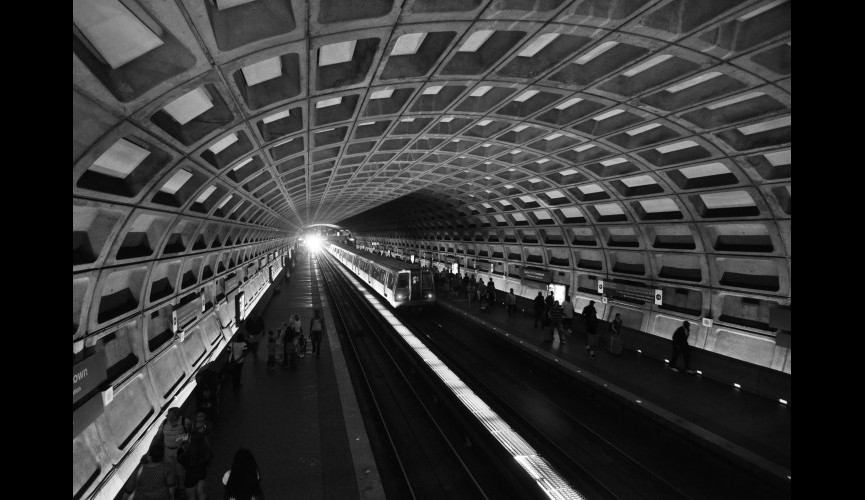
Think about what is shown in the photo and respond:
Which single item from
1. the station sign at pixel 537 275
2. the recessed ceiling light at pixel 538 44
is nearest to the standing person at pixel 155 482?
the recessed ceiling light at pixel 538 44

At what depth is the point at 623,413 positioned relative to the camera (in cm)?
1016

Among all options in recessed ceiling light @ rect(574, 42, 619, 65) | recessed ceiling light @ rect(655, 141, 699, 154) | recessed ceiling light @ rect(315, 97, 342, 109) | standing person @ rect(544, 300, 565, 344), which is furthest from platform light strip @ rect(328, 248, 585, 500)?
recessed ceiling light @ rect(655, 141, 699, 154)

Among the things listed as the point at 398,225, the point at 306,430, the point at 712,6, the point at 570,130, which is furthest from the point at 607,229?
the point at 398,225

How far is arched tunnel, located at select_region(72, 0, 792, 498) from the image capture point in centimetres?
489

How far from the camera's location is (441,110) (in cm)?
941

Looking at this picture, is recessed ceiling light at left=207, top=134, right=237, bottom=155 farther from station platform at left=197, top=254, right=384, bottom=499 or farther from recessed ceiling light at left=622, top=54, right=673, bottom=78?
recessed ceiling light at left=622, top=54, right=673, bottom=78

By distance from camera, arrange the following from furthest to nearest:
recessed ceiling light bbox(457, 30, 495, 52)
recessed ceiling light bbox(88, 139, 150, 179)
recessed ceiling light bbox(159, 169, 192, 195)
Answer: recessed ceiling light bbox(159, 169, 192, 195)
recessed ceiling light bbox(457, 30, 495, 52)
recessed ceiling light bbox(88, 139, 150, 179)

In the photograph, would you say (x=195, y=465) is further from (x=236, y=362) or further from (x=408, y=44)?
(x=408, y=44)

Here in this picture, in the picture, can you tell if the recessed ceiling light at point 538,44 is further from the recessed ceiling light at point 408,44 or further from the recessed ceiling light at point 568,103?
the recessed ceiling light at point 568,103

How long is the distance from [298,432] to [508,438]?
4839 millimetres

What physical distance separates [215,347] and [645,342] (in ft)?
52.0

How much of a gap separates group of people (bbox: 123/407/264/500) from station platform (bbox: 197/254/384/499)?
720mm
